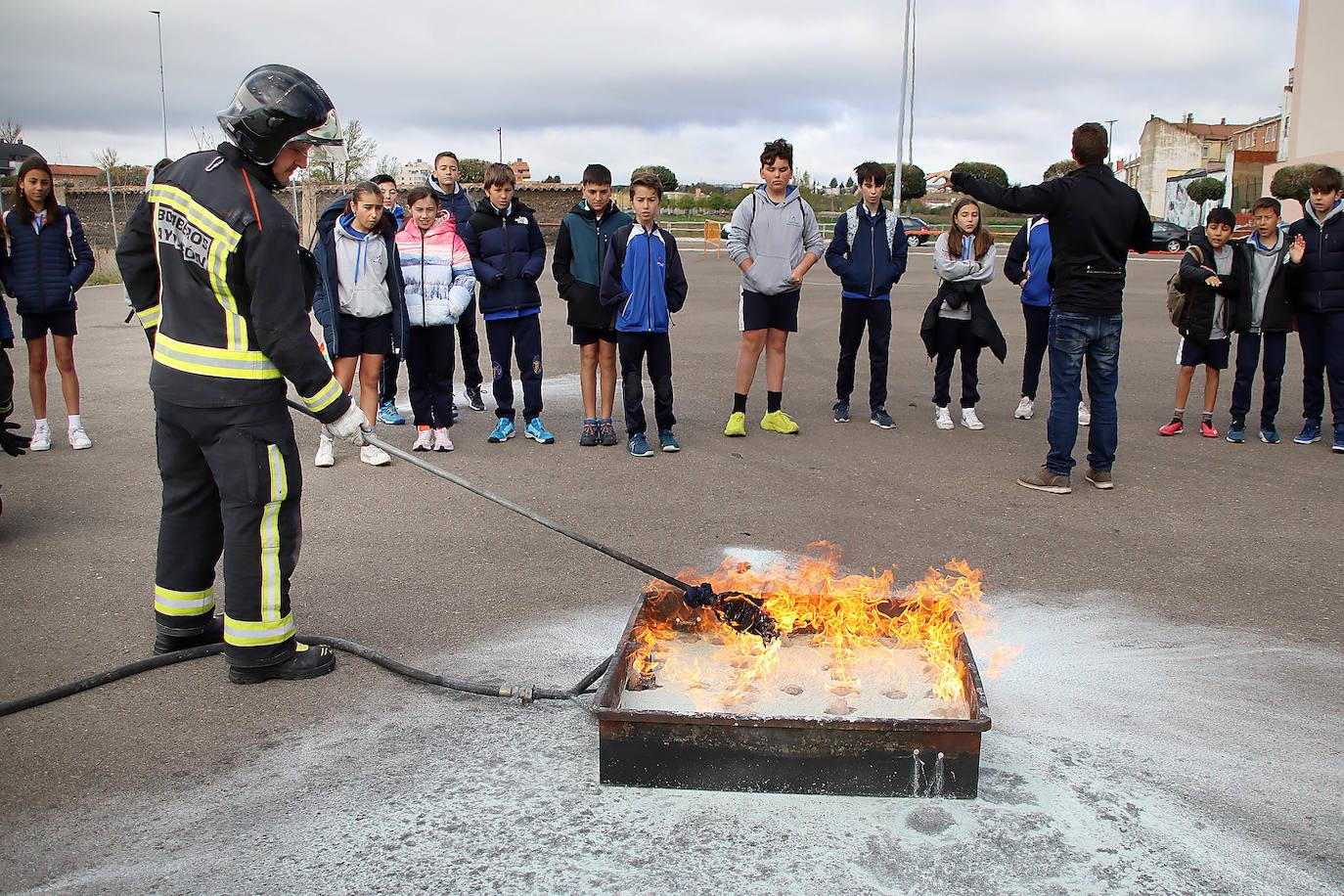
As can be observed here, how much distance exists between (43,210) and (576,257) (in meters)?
3.97

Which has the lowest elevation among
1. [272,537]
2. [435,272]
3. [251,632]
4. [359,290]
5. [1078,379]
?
[251,632]

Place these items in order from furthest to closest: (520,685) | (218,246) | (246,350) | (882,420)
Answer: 1. (882,420)
2. (520,685)
3. (246,350)
4. (218,246)

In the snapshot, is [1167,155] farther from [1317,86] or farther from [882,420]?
[882,420]

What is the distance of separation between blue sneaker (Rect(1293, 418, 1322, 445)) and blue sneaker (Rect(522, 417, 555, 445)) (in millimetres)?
5877

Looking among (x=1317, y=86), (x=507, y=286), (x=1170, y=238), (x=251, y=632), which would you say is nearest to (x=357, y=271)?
(x=507, y=286)

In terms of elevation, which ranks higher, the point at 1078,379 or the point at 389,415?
the point at 1078,379

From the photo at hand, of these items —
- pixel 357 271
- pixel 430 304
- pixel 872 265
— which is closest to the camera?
pixel 357 271

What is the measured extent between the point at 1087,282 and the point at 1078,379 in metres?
0.66

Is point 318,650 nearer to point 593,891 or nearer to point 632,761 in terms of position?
point 632,761

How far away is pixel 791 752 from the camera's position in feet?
11.0

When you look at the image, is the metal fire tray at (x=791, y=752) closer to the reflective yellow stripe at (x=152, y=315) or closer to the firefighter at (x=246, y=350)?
the firefighter at (x=246, y=350)

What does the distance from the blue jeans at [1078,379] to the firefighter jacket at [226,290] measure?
15.7ft

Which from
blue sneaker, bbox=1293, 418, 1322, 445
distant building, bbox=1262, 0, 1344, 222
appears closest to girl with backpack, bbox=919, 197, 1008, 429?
blue sneaker, bbox=1293, 418, 1322, 445

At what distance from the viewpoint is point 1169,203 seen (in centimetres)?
6003
